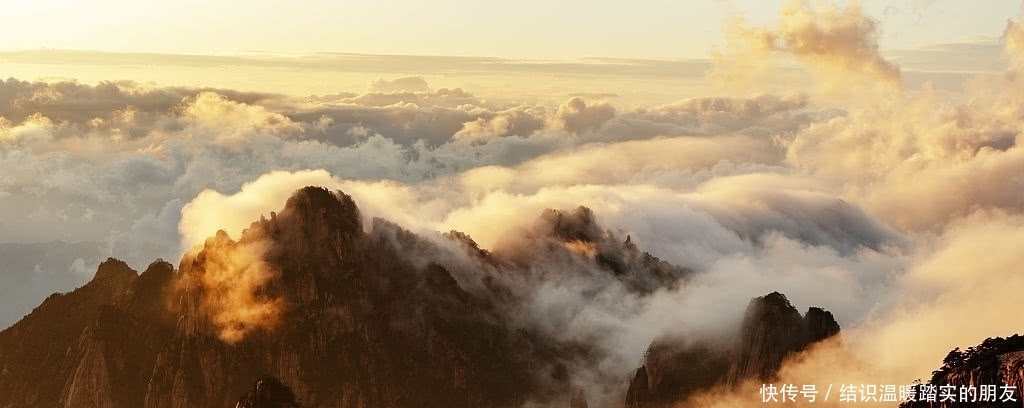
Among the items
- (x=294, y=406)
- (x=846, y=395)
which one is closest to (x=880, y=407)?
(x=846, y=395)

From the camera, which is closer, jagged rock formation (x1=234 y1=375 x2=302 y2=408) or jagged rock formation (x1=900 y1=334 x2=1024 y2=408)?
jagged rock formation (x1=900 y1=334 x2=1024 y2=408)

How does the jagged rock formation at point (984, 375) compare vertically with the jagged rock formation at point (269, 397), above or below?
above

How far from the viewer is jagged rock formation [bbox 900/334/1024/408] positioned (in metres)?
52.8

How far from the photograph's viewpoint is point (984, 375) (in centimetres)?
5419

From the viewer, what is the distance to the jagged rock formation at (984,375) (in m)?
52.8

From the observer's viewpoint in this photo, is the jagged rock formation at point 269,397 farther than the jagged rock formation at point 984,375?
Yes

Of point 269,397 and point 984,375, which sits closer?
point 984,375

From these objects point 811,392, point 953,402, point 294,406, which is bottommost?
point 811,392

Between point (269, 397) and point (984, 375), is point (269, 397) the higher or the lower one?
the lower one

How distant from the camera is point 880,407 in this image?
176 metres

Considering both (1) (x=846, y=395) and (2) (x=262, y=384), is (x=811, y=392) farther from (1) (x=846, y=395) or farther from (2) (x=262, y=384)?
(2) (x=262, y=384)

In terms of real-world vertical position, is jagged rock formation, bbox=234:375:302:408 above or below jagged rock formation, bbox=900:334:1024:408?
below

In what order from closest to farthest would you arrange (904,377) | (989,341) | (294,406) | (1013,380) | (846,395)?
(1013,380) → (989,341) → (294,406) → (846,395) → (904,377)

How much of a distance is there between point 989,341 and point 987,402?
13.1 feet
